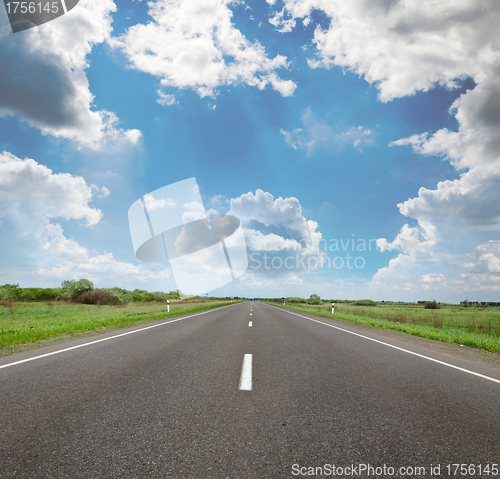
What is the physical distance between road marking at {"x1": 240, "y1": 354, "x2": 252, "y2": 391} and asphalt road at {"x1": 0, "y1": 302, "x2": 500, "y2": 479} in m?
0.02

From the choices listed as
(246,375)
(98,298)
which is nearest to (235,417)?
(246,375)

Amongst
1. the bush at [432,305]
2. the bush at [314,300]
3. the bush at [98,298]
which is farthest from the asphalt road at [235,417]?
the bush at [314,300]

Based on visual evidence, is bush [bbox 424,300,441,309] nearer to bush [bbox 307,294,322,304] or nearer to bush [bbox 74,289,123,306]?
bush [bbox 307,294,322,304]

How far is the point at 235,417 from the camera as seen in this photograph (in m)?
3.10

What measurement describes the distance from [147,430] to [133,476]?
0.75 metres

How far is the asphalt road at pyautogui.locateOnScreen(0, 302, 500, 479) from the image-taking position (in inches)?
89.4

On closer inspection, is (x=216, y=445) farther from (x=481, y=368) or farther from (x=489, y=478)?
(x=481, y=368)

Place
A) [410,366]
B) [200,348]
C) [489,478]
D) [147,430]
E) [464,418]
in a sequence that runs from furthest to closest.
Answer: [200,348] < [410,366] < [464,418] < [147,430] < [489,478]

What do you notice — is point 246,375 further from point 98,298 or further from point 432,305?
point 432,305

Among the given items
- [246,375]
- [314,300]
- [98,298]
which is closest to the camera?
[246,375]

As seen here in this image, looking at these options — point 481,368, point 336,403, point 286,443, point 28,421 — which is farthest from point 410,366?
point 28,421

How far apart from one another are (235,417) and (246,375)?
1.67m

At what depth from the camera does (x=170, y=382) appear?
4328 millimetres

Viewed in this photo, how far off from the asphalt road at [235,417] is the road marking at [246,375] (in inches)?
0.7
